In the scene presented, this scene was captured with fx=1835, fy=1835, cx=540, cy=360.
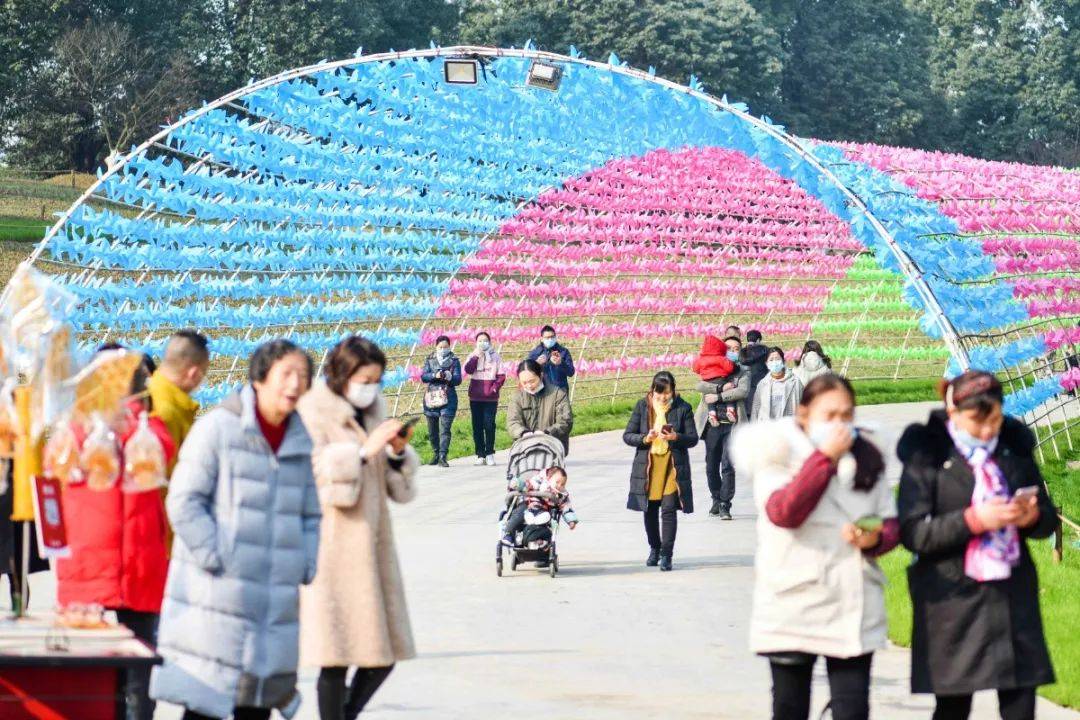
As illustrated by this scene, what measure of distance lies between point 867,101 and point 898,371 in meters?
26.3

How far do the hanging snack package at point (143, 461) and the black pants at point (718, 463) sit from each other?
31.8ft

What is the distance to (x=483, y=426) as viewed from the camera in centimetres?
2039

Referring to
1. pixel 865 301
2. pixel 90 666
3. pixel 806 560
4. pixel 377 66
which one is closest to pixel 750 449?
pixel 806 560

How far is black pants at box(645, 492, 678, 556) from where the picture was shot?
41.5 ft

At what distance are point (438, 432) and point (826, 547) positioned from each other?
14.4 meters

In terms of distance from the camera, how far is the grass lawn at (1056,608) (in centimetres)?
885

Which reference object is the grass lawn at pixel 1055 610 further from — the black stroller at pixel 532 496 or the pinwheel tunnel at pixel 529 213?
the black stroller at pixel 532 496

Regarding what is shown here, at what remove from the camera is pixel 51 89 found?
4506 centimetres

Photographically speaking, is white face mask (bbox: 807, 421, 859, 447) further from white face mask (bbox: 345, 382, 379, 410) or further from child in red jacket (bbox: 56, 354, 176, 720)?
child in red jacket (bbox: 56, 354, 176, 720)

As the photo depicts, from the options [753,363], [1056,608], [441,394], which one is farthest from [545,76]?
[1056,608]

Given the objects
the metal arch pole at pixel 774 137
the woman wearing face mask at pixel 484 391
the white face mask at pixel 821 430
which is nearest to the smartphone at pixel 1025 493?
the white face mask at pixel 821 430

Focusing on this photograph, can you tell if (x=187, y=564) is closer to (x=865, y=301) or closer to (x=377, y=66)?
(x=377, y=66)

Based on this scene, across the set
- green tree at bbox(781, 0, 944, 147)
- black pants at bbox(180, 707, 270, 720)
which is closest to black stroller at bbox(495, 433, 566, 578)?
black pants at bbox(180, 707, 270, 720)

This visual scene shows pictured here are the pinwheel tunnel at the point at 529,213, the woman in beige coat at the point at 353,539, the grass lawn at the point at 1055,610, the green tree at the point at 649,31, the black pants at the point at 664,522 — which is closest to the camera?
the woman in beige coat at the point at 353,539
